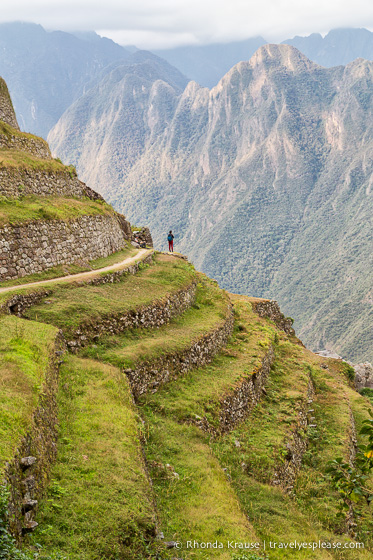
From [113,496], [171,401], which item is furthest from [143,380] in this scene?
[113,496]

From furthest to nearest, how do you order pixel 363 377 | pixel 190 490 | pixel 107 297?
pixel 363 377 < pixel 107 297 < pixel 190 490

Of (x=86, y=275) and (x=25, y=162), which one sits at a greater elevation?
(x=25, y=162)

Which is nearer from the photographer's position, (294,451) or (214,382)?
(294,451)

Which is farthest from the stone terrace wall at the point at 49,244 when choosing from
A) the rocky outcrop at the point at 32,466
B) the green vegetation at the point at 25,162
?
the rocky outcrop at the point at 32,466

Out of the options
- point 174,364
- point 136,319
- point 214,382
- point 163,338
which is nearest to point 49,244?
point 136,319

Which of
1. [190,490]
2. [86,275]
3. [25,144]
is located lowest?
[190,490]

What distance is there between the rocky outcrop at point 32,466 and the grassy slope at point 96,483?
0.24m

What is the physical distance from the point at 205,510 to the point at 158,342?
7042mm

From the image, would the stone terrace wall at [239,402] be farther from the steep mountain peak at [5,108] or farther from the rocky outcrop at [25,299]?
the steep mountain peak at [5,108]

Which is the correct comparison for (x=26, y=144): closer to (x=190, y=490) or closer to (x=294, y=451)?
(x=294, y=451)

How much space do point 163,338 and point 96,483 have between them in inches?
354

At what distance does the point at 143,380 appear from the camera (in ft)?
50.0

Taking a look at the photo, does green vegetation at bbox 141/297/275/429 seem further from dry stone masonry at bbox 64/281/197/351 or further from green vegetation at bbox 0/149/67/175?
green vegetation at bbox 0/149/67/175

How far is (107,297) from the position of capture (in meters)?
18.6
